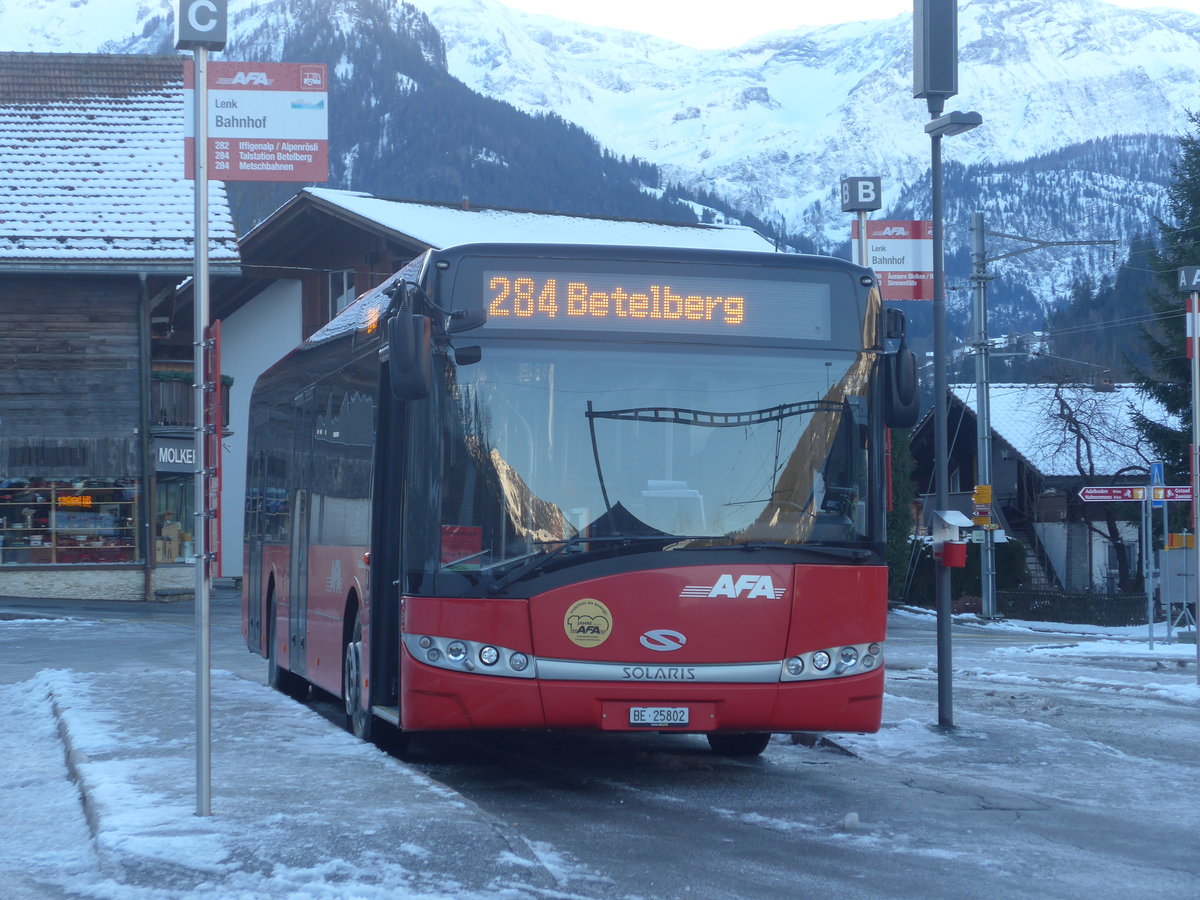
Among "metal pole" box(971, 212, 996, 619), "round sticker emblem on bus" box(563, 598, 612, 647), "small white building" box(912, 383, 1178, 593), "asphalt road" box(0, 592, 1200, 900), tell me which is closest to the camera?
"asphalt road" box(0, 592, 1200, 900)

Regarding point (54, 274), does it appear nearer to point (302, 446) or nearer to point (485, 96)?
point (302, 446)

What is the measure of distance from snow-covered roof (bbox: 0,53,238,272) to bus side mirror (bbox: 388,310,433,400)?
80.9 ft

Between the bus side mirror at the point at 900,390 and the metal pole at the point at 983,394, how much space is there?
2794cm

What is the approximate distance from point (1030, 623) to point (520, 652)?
3592 centimetres

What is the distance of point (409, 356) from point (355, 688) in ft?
10.1

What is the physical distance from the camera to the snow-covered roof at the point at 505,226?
38.2m

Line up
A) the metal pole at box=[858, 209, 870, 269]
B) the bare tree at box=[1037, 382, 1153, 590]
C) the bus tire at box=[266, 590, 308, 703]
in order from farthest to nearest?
the bare tree at box=[1037, 382, 1153, 590], the bus tire at box=[266, 590, 308, 703], the metal pole at box=[858, 209, 870, 269]

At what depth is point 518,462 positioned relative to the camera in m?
8.88

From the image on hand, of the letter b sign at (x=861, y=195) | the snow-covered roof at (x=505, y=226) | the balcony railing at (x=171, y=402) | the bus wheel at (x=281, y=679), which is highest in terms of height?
the snow-covered roof at (x=505, y=226)

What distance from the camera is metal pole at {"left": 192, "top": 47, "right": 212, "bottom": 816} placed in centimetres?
743

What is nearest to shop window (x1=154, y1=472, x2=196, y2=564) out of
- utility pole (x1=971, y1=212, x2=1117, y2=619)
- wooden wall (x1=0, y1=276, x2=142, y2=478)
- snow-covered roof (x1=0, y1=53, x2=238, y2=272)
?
wooden wall (x1=0, y1=276, x2=142, y2=478)

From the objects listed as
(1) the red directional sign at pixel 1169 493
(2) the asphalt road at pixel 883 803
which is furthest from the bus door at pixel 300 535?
(1) the red directional sign at pixel 1169 493

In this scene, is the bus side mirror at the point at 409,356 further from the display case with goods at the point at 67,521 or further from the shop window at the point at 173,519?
the shop window at the point at 173,519

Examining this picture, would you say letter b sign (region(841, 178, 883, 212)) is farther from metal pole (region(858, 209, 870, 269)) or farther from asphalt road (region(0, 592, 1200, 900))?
asphalt road (region(0, 592, 1200, 900))
